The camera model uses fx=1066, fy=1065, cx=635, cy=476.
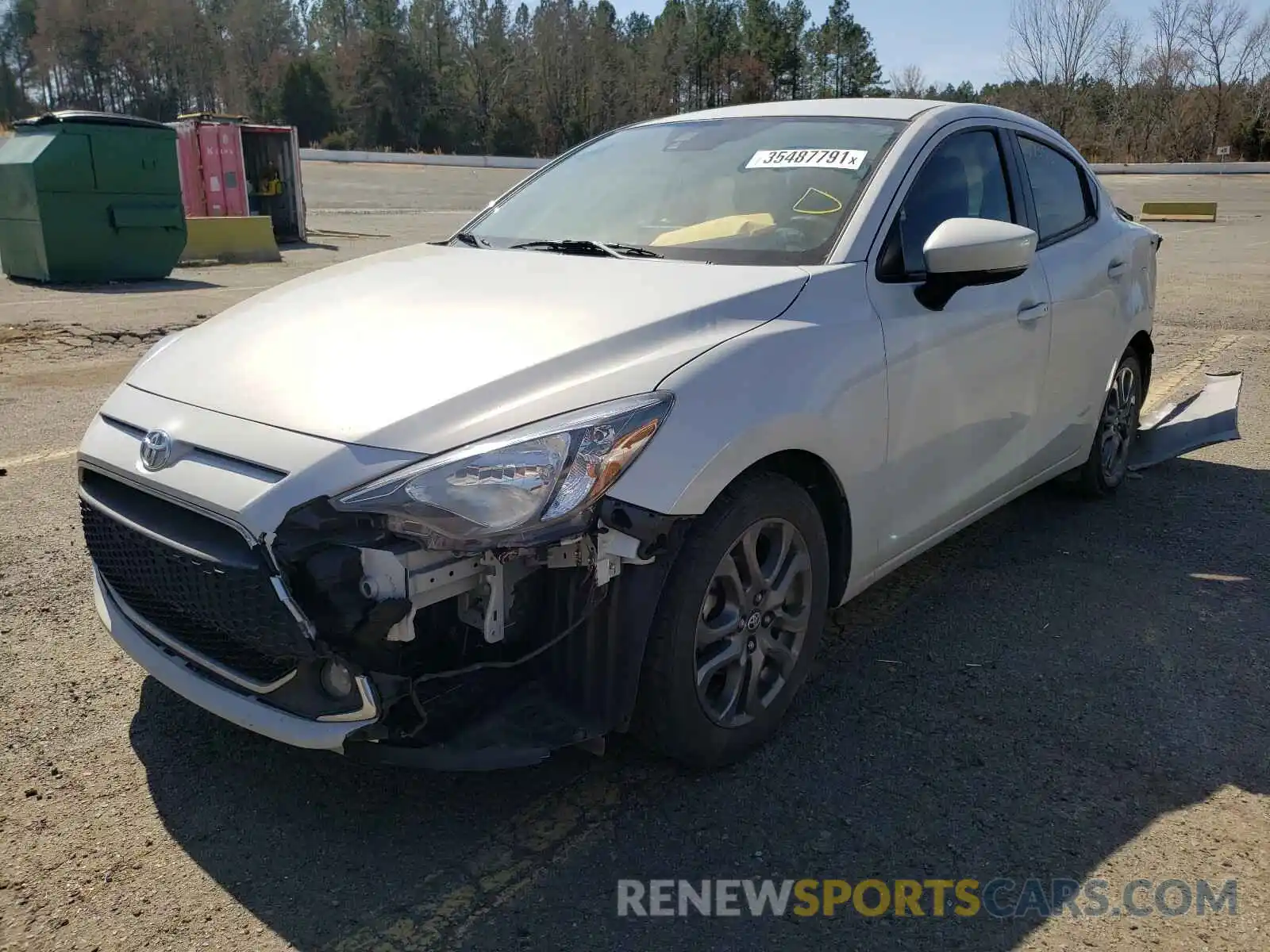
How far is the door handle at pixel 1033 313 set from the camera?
381 centimetres

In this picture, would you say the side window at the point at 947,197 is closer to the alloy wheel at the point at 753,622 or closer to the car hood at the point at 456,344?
the car hood at the point at 456,344

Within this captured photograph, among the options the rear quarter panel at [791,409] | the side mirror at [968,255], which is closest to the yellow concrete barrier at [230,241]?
the side mirror at [968,255]

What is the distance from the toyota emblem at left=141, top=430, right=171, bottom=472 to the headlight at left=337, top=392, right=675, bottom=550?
581 millimetres

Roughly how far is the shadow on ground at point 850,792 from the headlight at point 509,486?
820 millimetres

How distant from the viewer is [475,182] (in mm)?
40688

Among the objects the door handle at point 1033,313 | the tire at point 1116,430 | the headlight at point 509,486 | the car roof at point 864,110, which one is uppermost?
the car roof at point 864,110

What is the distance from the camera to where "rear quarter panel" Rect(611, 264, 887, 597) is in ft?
8.02

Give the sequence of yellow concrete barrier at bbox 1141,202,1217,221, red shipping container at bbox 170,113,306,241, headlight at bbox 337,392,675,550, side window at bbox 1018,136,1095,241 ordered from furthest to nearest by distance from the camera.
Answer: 1. yellow concrete barrier at bbox 1141,202,1217,221
2. red shipping container at bbox 170,113,306,241
3. side window at bbox 1018,136,1095,241
4. headlight at bbox 337,392,675,550

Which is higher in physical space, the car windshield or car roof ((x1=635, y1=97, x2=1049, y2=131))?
car roof ((x1=635, y1=97, x2=1049, y2=131))

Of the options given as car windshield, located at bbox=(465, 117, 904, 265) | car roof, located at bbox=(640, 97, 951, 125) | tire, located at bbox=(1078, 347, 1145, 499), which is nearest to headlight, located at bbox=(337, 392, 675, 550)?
car windshield, located at bbox=(465, 117, 904, 265)

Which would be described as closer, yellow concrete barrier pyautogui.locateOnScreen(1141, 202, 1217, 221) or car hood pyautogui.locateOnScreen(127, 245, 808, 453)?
car hood pyautogui.locateOnScreen(127, 245, 808, 453)

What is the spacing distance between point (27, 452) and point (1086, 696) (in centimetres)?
517

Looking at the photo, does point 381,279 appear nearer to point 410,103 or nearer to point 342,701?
A: point 342,701

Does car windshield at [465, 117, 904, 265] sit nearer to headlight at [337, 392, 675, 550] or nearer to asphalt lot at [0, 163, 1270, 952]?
headlight at [337, 392, 675, 550]
